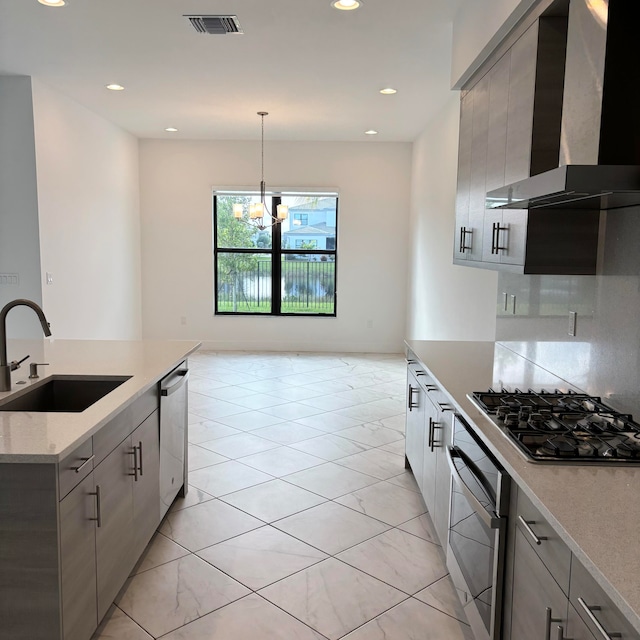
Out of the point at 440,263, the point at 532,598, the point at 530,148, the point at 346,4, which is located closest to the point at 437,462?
the point at 532,598

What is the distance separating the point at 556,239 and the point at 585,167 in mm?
868

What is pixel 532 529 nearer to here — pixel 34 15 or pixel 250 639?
pixel 250 639

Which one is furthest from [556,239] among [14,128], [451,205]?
[14,128]

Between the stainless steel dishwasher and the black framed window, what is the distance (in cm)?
499

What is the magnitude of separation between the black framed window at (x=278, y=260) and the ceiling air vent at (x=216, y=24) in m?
4.40

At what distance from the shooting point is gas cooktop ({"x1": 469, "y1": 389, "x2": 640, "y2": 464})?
1.72 m

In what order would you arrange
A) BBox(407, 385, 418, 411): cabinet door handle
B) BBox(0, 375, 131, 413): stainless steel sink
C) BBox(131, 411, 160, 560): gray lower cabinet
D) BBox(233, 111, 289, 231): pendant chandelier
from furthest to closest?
BBox(233, 111, 289, 231): pendant chandelier < BBox(407, 385, 418, 411): cabinet door handle < BBox(0, 375, 131, 413): stainless steel sink < BBox(131, 411, 160, 560): gray lower cabinet

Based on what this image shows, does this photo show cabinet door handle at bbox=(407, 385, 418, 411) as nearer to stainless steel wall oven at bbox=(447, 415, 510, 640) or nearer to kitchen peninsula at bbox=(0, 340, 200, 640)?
stainless steel wall oven at bbox=(447, 415, 510, 640)

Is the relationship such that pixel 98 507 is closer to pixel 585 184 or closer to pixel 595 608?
pixel 595 608

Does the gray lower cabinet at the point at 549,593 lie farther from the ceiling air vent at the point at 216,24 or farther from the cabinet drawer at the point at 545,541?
the ceiling air vent at the point at 216,24

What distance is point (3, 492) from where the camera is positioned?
1.75 meters

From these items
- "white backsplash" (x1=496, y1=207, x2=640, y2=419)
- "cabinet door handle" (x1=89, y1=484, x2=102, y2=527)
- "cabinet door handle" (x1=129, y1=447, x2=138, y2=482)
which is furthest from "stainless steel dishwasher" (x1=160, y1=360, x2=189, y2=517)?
"white backsplash" (x1=496, y1=207, x2=640, y2=419)

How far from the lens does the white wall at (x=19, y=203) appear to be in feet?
16.6

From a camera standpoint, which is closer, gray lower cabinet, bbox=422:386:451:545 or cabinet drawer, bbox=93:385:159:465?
cabinet drawer, bbox=93:385:159:465
